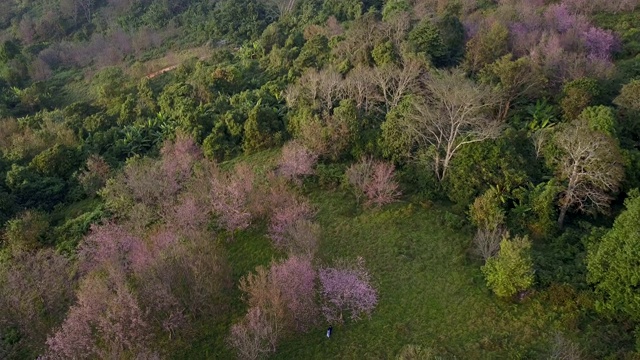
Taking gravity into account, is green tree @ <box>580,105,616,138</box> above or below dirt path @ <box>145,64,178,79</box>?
above

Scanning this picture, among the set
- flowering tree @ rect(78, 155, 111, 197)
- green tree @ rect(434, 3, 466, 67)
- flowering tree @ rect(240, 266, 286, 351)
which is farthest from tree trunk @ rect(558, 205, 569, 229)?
flowering tree @ rect(78, 155, 111, 197)

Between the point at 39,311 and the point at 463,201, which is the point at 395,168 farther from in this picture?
the point at 39,311

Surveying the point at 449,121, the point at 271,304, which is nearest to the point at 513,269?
the point at 271,304

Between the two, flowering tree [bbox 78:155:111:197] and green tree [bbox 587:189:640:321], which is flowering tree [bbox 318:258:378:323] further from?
flowering tree [bbox 78:155:111:197]

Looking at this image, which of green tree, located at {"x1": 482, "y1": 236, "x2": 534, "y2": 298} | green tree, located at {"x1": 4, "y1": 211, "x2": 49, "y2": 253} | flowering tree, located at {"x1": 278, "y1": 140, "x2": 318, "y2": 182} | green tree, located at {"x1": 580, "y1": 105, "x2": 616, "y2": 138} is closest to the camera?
green tree, located at {"x1": 482, "y1": 236, "x2": 534, "y2": 298}

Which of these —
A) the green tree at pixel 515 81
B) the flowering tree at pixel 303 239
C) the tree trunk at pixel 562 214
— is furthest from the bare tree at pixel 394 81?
the flowering tree at pixel 303 239

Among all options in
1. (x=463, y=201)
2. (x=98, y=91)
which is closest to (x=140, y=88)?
(x=98, y=91)
